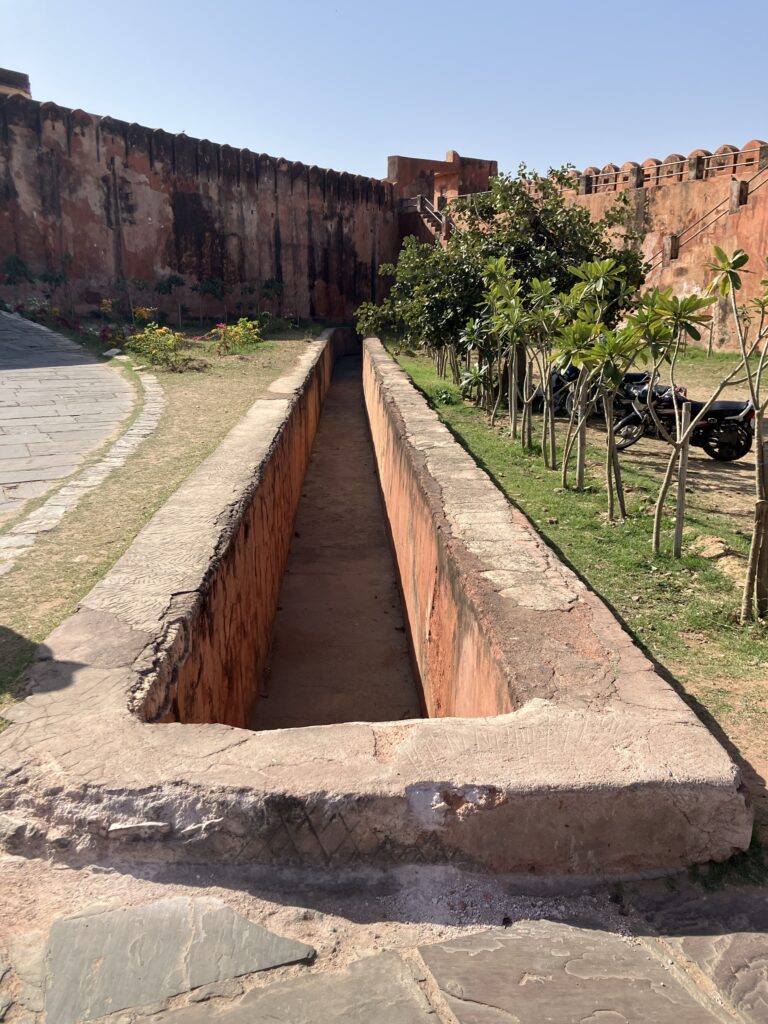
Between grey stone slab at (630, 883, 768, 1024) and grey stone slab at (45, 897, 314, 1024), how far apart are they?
732mm

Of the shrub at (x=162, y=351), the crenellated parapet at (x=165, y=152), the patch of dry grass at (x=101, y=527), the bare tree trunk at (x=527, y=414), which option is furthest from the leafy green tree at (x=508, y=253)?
the crenellated parapet at (x=165, y=152)

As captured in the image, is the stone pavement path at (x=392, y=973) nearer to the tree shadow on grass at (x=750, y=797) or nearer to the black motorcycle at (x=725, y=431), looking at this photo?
the tree shadow on grass at (x=750, y=797)

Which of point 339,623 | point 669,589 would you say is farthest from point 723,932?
point 339,623

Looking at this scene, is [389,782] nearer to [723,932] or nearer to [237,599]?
[723,932]

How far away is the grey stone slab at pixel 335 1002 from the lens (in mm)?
1339

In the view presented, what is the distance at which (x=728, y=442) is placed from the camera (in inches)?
311

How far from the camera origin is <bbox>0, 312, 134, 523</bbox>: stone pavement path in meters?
5.40

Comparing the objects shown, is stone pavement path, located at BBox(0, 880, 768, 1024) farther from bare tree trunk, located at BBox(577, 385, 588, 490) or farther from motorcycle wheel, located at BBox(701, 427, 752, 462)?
motorcycle wheel, located at BBox(701, 427, 752, 462)

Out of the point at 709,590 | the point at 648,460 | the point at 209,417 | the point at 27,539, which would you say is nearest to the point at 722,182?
the point at 648,460

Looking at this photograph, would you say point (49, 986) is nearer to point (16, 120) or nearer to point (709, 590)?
point (709, 590)

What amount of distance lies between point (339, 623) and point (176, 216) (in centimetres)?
1687

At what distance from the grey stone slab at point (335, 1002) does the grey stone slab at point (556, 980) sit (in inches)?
2.7

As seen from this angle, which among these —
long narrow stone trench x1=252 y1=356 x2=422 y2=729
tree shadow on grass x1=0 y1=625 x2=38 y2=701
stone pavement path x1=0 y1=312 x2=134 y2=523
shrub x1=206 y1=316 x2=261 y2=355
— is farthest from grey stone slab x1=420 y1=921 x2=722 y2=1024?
shrub x1=206 y1=316 x2=261 y2=355

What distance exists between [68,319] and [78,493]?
1292 centimetres
